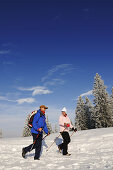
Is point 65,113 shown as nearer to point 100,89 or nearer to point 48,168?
point 48,168

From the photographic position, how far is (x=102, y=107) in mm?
38312

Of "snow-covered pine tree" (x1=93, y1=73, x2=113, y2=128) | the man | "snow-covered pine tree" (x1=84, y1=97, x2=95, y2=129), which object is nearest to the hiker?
the man

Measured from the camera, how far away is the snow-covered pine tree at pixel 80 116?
42.1m

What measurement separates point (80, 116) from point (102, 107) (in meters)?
6.59

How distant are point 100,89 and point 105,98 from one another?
231cm

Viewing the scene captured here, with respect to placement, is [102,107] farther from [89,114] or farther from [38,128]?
[38,128]

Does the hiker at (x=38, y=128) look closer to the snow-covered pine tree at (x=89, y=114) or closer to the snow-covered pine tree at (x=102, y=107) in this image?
the snow-covered pine tree at (x=102, y=107)

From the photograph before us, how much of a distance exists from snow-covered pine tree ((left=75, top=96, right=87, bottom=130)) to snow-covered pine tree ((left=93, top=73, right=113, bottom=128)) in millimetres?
4449

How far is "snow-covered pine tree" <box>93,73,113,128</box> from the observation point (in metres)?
37.8

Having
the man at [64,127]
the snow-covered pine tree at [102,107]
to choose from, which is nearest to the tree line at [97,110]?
the snow-covered pine tree at [102,107]

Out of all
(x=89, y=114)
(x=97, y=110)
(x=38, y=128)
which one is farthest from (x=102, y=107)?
(x=38, y=128)

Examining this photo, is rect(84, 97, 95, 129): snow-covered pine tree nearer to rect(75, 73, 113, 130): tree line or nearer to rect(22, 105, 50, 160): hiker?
rect(75, 73, 113, 130): tree line

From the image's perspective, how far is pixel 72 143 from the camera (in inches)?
428

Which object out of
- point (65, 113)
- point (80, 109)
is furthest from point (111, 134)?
point (80, 109)
